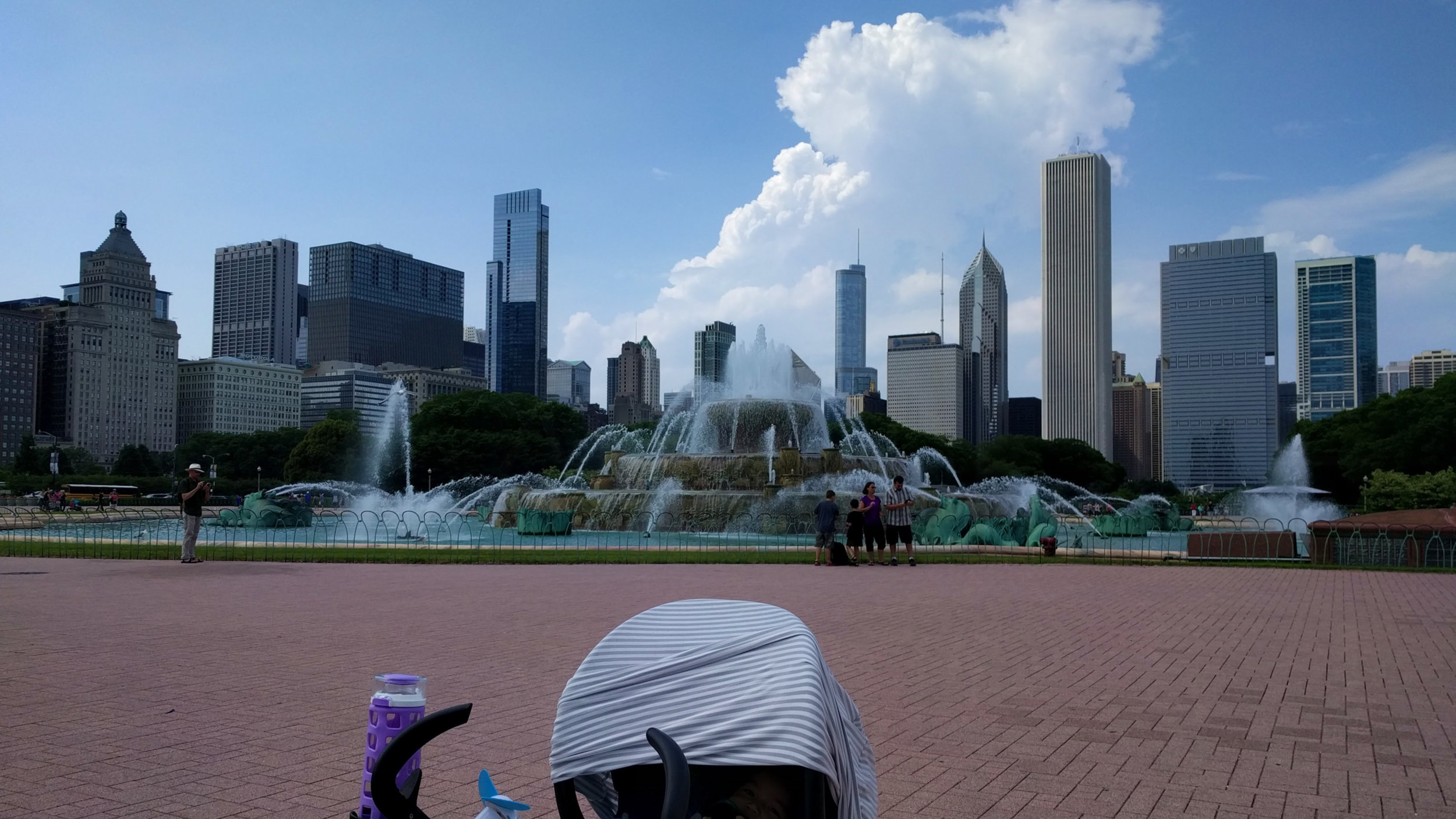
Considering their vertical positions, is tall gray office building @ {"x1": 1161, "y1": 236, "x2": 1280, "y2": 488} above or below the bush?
above

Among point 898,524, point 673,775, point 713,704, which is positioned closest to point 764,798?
point 713,704

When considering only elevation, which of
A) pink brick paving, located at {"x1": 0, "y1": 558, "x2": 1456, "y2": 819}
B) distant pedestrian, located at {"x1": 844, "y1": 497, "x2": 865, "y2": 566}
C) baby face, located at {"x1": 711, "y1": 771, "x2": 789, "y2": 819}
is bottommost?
pink brick paving, located at {"x1": 0, "y1": 558, "x2": 1456, "y2": 819}

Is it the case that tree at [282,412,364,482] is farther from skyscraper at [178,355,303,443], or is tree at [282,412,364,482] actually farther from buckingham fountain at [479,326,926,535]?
skyscraper at [178,355,303,443]

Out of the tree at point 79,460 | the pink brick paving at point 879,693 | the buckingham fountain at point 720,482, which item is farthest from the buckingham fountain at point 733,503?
the tree at point 79,460

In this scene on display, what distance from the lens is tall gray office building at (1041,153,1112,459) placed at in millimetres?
176750

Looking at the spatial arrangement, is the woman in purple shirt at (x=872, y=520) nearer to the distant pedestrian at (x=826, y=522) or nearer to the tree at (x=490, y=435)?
the distant pedestrian at (x=826, y=522)

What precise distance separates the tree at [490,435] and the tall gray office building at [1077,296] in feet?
377

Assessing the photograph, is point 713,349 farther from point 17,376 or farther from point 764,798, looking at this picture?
point 764,798

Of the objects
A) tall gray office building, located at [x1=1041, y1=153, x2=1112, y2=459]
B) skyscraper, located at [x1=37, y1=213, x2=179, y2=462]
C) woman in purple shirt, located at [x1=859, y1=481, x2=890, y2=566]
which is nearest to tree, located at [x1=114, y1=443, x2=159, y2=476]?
skyscraper, located at [x1=37, y1=213, x2=179, y2=462]

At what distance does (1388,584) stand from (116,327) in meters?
158

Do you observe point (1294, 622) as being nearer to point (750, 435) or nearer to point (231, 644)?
point (231, 644)

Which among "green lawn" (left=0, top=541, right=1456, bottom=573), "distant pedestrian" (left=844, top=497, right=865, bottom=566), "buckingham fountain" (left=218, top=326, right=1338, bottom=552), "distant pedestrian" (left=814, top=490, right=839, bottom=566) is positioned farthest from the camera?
"buckingham fountain" (left=218, top=326, right=1338, bottom=552)

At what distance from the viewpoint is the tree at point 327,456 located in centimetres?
7938

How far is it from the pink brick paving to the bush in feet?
84.9
